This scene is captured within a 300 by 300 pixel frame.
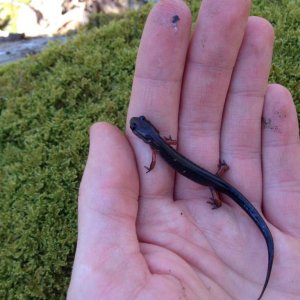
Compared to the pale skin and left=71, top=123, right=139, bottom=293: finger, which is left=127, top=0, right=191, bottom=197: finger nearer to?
the pale skin

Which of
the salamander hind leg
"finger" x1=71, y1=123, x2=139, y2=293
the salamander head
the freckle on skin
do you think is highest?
the freckle on skin

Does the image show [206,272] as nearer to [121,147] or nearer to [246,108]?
[121,147]

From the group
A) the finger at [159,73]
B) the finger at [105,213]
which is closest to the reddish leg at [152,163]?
the finger at [159,73]

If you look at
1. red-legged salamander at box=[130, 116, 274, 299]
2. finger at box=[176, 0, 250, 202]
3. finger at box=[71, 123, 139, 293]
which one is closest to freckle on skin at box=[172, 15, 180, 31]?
finger at box=[176, 0, 250, 202]

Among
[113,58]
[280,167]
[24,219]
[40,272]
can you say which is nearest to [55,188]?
[24,219]

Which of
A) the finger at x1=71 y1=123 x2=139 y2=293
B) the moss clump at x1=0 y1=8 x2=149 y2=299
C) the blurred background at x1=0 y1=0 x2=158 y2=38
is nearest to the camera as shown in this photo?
the finger at x1=71 y1=123 x2=139 y2=293

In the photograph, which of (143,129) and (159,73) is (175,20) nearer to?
(159,73)

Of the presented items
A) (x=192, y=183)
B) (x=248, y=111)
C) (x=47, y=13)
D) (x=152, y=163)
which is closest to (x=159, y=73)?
(x=152, y=163)
